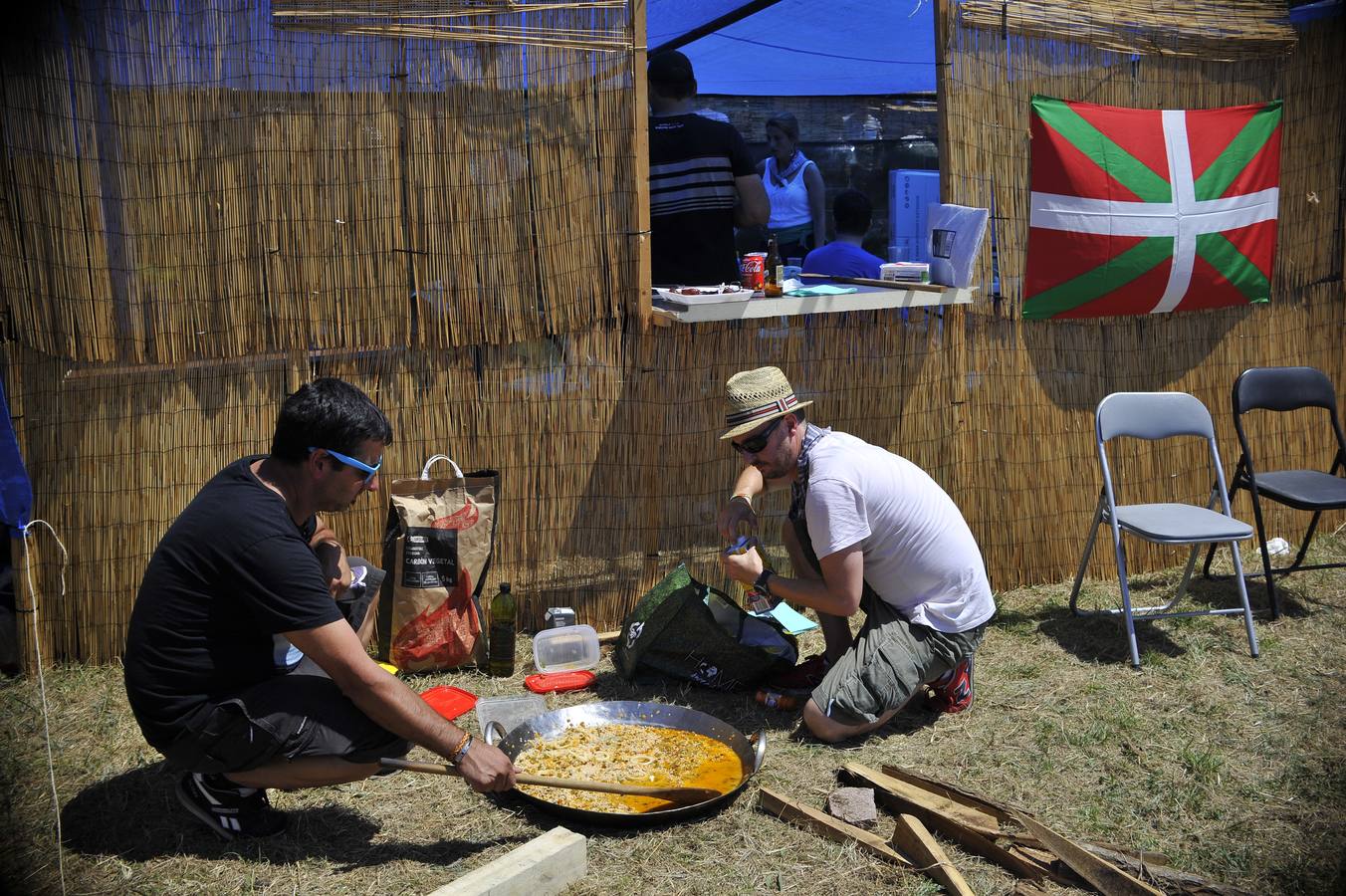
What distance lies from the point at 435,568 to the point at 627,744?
1224mm

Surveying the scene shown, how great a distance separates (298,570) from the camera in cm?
297

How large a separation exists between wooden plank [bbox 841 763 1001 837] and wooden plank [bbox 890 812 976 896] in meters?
0.10

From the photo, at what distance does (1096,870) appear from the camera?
2.93 meters

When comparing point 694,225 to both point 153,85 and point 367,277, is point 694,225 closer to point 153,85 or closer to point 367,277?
point 367,277

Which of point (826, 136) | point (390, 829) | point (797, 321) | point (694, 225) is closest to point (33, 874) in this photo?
point (390, 829)

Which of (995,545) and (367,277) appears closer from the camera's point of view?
(367,277)

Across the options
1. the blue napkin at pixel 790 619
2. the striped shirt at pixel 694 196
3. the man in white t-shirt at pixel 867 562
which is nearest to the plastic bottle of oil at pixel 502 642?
the man in white t-shirt at pixel 867 562

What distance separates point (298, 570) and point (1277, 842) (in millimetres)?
2971

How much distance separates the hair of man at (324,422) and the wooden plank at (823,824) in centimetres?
167

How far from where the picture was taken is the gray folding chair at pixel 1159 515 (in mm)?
4660

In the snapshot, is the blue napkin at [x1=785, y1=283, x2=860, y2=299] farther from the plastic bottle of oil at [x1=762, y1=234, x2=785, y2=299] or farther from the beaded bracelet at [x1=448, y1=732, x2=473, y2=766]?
the beaded bracelet at [x1=448, y1=732, x2=473, y2=766]

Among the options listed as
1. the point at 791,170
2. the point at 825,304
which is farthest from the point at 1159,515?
the point at 791,170

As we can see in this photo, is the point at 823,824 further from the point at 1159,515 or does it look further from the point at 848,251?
the point at 848,251

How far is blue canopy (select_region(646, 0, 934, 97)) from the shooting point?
8.58m
